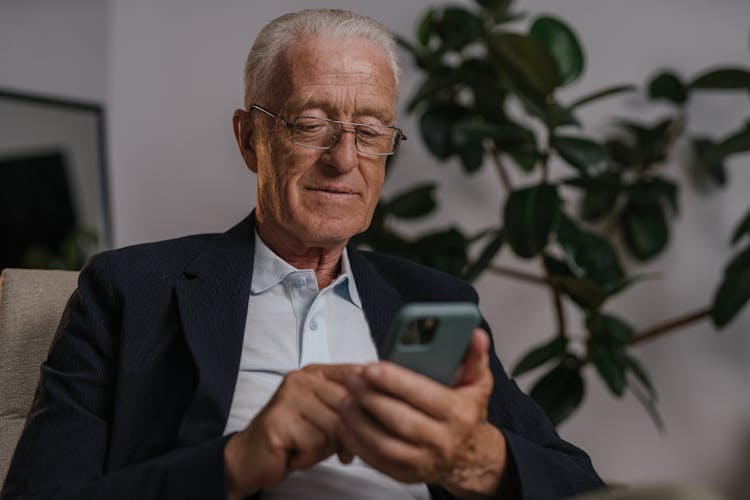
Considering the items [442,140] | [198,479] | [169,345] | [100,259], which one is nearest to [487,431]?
[198,479]

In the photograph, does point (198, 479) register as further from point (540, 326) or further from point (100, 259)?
point (540, 326)

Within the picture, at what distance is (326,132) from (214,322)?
0.38 meters

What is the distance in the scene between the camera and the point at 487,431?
3.35ft

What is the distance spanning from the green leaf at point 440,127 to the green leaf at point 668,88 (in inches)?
27.8

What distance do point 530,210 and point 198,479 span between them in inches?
52.5

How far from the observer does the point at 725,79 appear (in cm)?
230

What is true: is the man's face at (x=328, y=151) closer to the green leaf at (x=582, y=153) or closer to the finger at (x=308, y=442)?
the finger at (x=308, y=442)

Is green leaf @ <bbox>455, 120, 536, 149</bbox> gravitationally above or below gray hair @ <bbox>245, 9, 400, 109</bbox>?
below

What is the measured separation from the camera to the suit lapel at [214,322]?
112 centimetres

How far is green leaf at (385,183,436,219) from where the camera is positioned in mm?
2465

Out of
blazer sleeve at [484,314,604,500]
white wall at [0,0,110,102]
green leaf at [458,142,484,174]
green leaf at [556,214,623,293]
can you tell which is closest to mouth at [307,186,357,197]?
blazer sleeve at [484,314,604,500]

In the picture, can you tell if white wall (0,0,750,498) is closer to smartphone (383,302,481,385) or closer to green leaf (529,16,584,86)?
green leaf (529,16,584,86)

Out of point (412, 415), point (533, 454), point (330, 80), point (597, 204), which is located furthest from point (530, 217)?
point (412, 415)

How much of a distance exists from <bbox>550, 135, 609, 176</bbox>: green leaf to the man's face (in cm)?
81
